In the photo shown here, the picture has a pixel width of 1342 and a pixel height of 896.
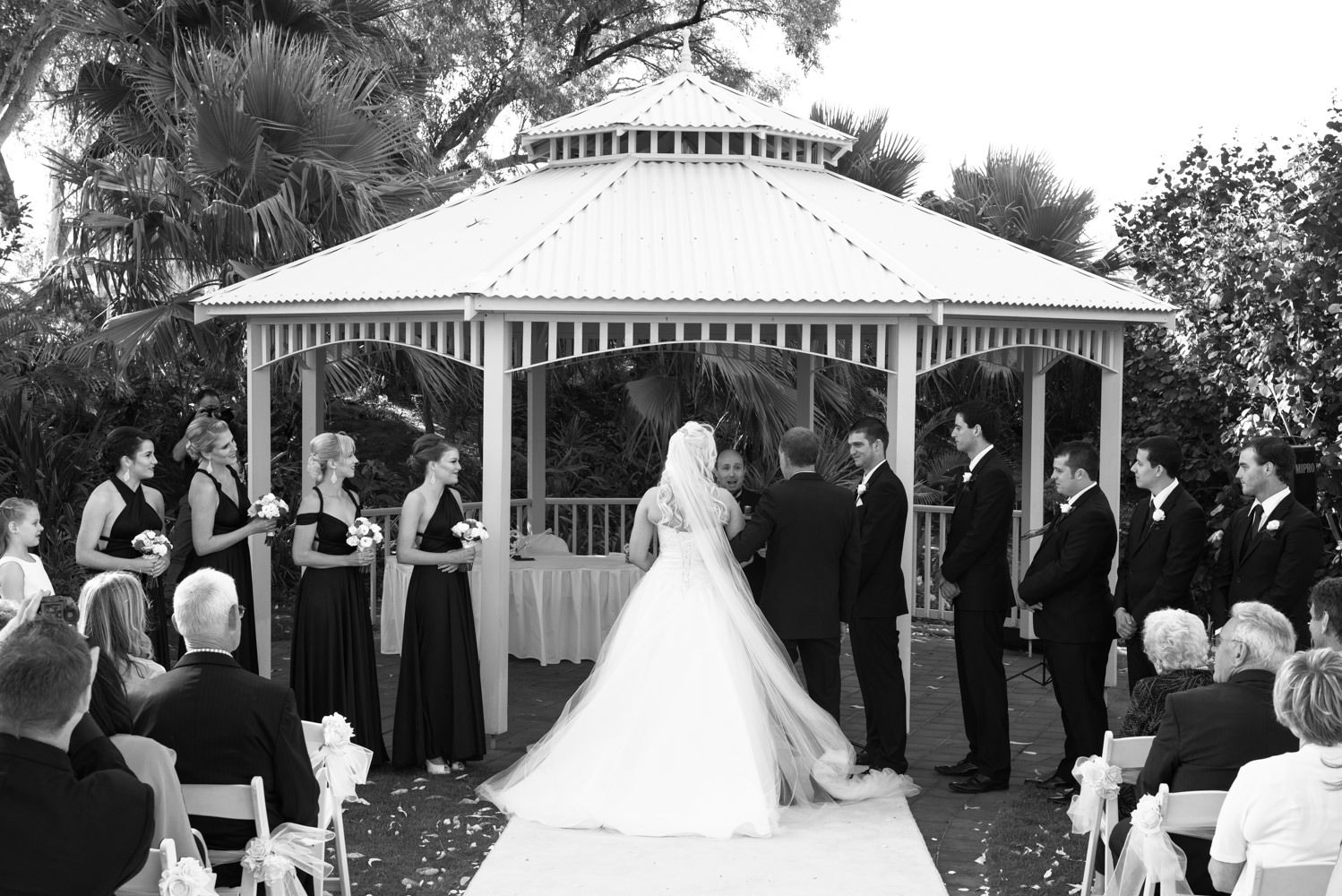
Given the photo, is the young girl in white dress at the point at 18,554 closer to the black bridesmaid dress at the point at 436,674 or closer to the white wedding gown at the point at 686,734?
the black bridesmaid dress at the point at 436,674

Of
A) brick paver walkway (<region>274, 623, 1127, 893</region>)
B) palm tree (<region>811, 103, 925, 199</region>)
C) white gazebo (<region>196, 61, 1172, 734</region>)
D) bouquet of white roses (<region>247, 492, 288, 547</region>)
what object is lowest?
brick paver walkway (<region>274, 623, 1127, 893</region>)

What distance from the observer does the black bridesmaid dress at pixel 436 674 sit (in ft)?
26.8

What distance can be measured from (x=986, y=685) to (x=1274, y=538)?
1741 mm

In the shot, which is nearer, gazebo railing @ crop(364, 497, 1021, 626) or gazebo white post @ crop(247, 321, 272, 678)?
gazebo white post @ crop(247, 321, 272, 678)

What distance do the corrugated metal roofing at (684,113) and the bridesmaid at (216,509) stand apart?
3.93 m

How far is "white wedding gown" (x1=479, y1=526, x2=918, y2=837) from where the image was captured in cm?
691

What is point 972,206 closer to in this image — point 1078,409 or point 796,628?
point 1078,409

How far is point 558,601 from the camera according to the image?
11.8 m

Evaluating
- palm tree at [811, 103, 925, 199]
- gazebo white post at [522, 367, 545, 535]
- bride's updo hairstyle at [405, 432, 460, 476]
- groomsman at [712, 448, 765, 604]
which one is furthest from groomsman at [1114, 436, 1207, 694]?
palm tree at [811, 103, 925, 199]

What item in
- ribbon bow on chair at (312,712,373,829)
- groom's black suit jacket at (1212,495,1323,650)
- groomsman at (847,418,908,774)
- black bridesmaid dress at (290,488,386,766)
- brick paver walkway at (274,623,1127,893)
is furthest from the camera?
black bridesmaid dress at (290,488,386,766)

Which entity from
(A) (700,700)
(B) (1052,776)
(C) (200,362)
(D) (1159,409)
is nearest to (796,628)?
(A) (700,700)

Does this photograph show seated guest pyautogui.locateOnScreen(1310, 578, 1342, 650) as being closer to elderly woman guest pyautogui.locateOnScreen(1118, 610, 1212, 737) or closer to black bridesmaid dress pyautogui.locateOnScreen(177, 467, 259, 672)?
elderly woman guest pyautogui.locateOnScreen(1118, 610, 1212, 737)

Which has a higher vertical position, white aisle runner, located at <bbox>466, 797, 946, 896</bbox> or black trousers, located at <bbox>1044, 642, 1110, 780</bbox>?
black trousers, located at <bbox>1044, 642, 1110, 780</bbox>

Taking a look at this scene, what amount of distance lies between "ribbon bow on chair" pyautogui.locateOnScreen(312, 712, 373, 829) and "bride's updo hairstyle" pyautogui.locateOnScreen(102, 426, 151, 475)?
3.45m
